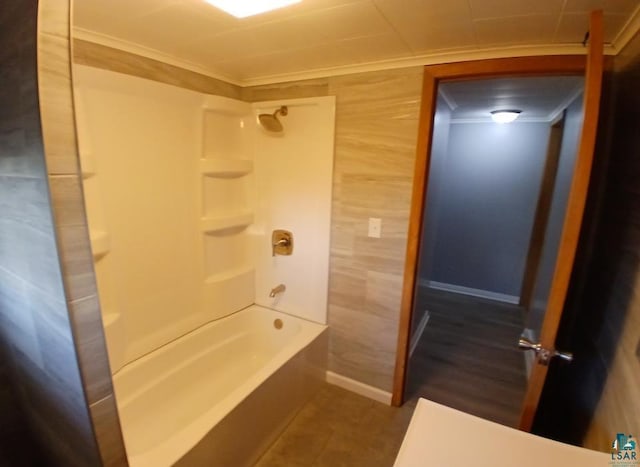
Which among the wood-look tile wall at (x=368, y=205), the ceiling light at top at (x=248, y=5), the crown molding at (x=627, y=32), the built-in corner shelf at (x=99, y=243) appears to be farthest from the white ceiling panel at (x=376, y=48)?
the built-in corner shelf at (x=99, y=243)

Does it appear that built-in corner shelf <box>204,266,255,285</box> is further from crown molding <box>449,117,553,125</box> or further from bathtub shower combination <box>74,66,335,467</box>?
crown molding <box>449,117,553,125</box>

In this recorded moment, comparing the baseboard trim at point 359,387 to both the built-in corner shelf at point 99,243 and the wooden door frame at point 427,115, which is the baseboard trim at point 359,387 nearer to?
the wooden door frame at point 427,115

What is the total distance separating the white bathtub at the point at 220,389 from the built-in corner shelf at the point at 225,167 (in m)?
1.05

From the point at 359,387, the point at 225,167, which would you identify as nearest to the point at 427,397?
the point at 359,387

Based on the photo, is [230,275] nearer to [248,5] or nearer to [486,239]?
[248,5]

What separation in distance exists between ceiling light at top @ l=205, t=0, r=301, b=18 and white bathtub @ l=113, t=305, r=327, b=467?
1.65m

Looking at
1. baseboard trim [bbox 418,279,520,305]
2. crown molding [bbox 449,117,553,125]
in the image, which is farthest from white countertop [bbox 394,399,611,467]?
crown molding [bbox 449,117,553,125]

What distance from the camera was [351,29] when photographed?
1.30 meters

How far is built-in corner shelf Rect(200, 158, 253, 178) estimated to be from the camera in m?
2.03

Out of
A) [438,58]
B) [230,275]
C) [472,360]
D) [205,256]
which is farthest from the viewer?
[472,360]

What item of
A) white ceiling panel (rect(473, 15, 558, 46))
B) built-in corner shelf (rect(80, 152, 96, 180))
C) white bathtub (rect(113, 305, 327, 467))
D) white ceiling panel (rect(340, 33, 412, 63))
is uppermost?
white ceiling panel (rect(340, 33, 412, 63))

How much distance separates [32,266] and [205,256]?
1236 mm

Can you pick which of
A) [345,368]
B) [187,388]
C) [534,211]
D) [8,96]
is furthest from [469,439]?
[534,211]

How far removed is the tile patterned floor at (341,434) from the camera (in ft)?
5.52
